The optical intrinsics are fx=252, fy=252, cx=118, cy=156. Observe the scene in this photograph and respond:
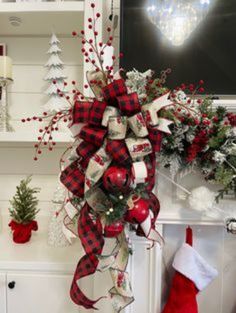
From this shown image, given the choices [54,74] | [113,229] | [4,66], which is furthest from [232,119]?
[4,66]

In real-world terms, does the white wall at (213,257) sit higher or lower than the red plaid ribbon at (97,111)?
lower

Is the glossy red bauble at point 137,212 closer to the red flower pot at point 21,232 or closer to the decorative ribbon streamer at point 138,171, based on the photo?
the decorative ribbon streamer at point 138,171

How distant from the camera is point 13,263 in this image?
1.08 metres

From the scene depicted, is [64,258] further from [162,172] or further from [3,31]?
[3,31]

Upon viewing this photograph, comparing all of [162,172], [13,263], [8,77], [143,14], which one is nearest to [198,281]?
[162,172]

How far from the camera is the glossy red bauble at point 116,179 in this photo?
2.21ft

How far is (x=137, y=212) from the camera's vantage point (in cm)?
73

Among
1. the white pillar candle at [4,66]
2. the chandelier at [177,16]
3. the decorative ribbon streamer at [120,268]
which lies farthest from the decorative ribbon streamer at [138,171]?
the white pillar candle at [4,66]

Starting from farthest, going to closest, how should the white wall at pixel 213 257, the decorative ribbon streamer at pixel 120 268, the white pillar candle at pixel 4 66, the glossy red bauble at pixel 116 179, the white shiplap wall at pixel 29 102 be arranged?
the white shiplap wall at pixel 29 102 < the white pillar candle at pixel 4 66 < the white wall at pixel 213 257 < the decorative ribbon streamer at pixel 120 268 < the glossy red bauble at pixel 116 179

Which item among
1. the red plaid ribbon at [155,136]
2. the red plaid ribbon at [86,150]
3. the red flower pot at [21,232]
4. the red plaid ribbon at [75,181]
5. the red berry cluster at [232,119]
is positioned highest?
the red berry cluster at [232,119]

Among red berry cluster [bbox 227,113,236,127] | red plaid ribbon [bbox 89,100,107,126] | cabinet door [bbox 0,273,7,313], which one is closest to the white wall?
red berry cluster [bbox 227,113,236,127]

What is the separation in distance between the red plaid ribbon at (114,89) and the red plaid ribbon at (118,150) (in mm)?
128

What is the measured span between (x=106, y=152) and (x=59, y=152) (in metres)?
0.82

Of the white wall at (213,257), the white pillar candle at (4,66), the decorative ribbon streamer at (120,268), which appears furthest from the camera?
the white pillar candle at (4,66)
